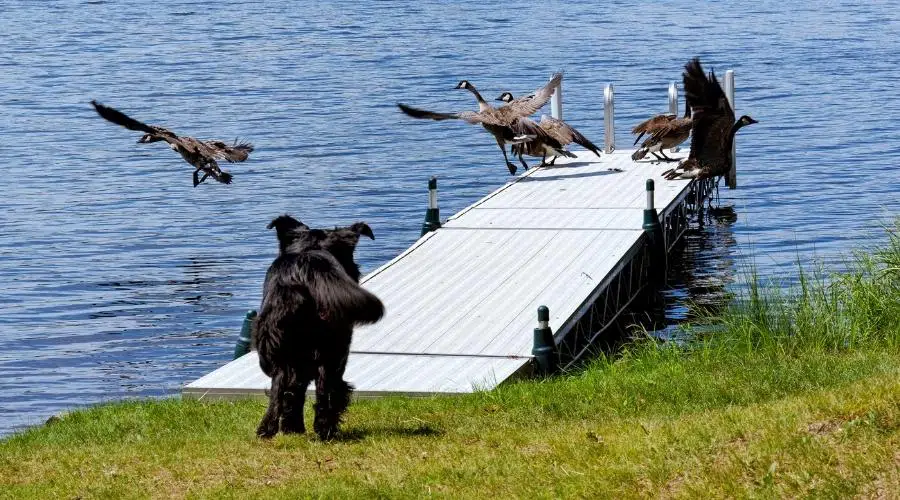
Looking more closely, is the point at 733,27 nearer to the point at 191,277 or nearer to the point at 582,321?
the point at 191,277

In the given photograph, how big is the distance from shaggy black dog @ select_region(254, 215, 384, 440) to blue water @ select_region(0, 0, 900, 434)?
8258 millimetres

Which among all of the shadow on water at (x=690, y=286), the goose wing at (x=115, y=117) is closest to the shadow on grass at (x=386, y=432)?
the shadow on water at (x=690, y=286)

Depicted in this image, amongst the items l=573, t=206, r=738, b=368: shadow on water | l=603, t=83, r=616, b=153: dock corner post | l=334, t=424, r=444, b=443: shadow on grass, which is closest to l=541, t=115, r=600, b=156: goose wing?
l=573, t=206, r=738, b=368: shadow on water

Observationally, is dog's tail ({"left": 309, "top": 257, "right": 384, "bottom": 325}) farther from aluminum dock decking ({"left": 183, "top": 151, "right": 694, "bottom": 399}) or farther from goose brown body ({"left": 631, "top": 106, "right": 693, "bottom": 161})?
goose brown body ({"left": 631, "top": 106, "right": 693, "bottom": 161})

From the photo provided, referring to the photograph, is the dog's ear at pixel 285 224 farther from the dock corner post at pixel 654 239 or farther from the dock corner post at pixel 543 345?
the dock corner post at pixel 654 239

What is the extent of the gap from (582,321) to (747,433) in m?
8.15

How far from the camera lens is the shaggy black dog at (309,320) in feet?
30.5

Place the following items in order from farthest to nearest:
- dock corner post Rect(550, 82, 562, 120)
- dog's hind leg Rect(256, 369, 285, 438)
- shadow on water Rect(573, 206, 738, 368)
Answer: dock corner post Rect(550, 82, 562, 120) → shadow on water Rect(573, 206, 738, 368) → dog's hind leg Rect(256, 369, 285, 438)

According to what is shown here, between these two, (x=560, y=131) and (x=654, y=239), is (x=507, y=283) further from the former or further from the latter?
(x=560, y=131)

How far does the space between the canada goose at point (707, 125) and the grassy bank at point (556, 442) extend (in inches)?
242

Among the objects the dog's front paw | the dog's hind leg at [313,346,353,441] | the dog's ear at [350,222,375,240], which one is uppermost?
the dog's ear at [350,222,375,240]

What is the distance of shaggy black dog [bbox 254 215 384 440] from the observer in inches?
366

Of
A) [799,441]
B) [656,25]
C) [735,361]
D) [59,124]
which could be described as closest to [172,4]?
[656,25]

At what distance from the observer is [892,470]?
25.4 feet
